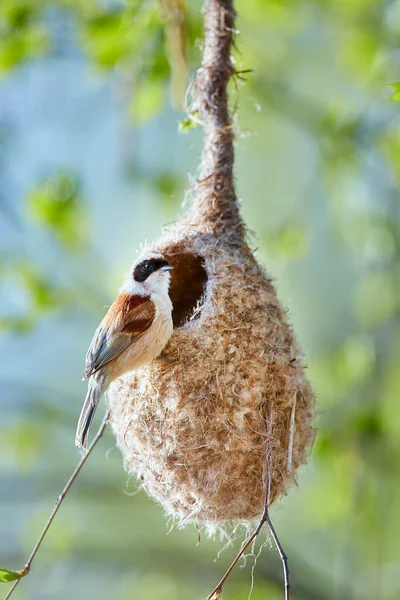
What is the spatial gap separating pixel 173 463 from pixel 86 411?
0.39m

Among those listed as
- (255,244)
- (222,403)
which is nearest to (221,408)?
(222,403)

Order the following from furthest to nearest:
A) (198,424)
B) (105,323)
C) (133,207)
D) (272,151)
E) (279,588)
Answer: (133,207) < (272,151) < (279,588) < (105,323) < (198,424)

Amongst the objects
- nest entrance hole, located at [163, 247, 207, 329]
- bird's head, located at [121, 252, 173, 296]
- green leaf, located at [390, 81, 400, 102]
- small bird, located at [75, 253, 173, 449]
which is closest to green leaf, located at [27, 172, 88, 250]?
nest entrance hole, located at [163, 247, 207, 329]

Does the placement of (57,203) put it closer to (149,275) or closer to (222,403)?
(149,275)

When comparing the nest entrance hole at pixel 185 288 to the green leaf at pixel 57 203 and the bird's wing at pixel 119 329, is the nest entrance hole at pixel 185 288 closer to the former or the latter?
the bird's wing at pixel 119 329

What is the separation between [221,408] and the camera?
104 inches

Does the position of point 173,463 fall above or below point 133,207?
below

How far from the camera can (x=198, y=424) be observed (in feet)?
8.62

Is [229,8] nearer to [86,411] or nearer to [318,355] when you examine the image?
[86,411]

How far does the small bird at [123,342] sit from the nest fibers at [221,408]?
0.08 metres

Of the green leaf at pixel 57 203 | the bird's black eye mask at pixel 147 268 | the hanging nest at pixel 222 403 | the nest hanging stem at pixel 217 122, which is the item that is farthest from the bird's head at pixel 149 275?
the green leaf at pixel 57 203

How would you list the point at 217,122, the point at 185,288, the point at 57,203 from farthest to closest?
the point at 57,203, the point at 185,288, the point at 217,122

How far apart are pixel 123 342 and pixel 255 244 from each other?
3.14 ft

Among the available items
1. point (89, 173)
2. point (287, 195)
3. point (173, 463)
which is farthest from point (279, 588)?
point (89, 173)
